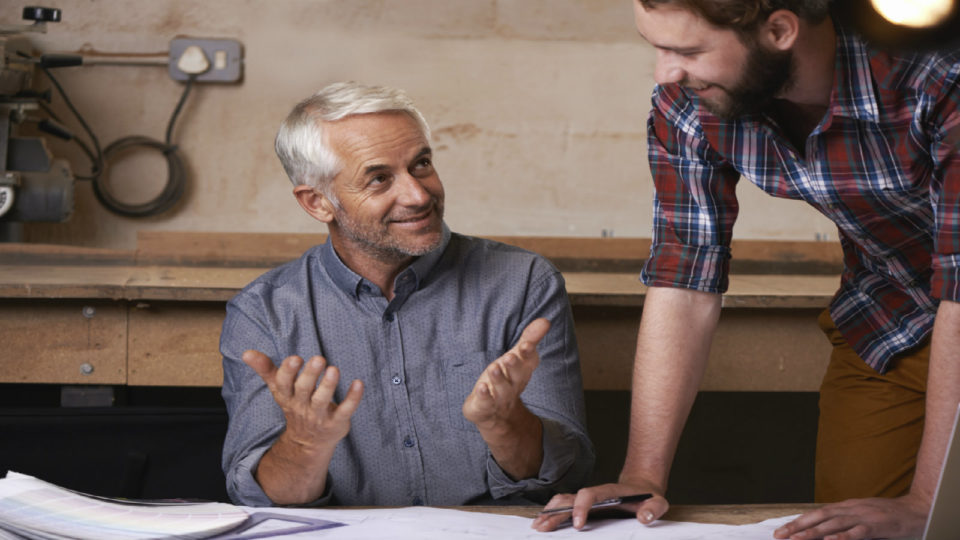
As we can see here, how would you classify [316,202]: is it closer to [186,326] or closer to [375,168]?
[375,168]

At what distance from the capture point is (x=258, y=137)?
8.65 ft

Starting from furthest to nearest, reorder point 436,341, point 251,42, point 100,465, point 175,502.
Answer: point 251,42, point 100,465, point 436,341, point 175,502

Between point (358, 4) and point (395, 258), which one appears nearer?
point (395, 258)

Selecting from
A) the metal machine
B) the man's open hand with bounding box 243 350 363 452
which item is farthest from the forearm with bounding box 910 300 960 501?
the metal machine

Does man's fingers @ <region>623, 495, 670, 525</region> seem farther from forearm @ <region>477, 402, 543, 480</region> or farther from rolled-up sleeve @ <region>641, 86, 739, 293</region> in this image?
rolled-up sleeve @ <region>641, 86, 739, 293</region>

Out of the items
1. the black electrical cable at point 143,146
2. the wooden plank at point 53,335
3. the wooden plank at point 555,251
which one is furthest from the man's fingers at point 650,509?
the black electrical cable at point 143,146

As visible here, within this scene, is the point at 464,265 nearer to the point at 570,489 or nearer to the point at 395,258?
the point at 395,258

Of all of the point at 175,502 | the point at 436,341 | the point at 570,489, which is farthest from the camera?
the point at 436,341

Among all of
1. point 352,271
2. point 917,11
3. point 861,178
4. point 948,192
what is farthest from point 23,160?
point 917,11

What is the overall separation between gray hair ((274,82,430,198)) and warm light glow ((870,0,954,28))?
1058 millimetres

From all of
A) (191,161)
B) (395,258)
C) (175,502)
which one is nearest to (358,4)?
(191,161)

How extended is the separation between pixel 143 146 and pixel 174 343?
95cm

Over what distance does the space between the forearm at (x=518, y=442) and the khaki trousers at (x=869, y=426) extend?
1.81ft

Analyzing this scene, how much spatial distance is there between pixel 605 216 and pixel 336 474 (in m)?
1.55
